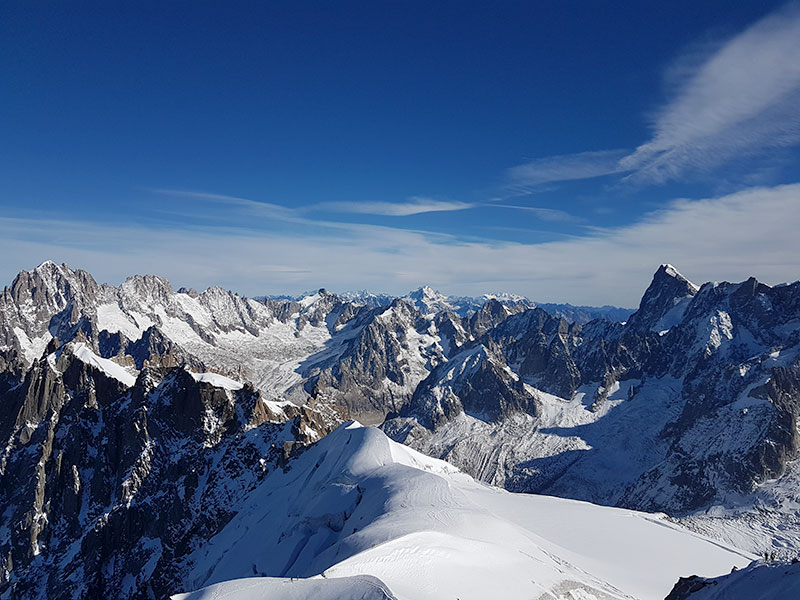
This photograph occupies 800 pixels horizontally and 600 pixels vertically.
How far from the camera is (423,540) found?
1705 inches

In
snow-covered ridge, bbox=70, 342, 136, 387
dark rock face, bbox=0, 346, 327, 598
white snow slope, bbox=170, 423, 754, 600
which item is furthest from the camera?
snow-covered ridge, bbox=70, 342, 136, 387

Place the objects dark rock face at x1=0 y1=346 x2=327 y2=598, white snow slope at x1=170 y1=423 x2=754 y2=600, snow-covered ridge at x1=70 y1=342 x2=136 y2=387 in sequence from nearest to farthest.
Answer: white snow slope at x1=170 y1=423 x2=754 y2=600
dark rock face at x1=0 y1=346 x2=327 y2=598
snow-covered ridge at x1=70 y1=342 x2=136 y2=387

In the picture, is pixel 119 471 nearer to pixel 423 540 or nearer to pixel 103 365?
pixel 103 365

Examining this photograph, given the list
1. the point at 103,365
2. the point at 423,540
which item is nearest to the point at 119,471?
the point at 103,365

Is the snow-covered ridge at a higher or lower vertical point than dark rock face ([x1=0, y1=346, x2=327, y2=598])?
higher

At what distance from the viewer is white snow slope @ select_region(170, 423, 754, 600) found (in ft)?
126

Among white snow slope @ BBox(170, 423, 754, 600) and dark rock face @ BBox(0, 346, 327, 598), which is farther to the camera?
dark rock face @ BBox(0, 346, 327, 598)

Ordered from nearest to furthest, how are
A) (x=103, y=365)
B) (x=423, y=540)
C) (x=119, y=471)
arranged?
(x=423, y=540) < (x=119, y=471) < (x=103, y=365)

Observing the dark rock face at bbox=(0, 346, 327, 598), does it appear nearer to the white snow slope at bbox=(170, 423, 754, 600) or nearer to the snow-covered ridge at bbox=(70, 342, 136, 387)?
the snow-covered ridge at bbox=(70, 342, 136, 387)

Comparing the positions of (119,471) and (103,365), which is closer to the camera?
(119,471)

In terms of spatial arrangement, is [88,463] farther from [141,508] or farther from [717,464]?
[717,464]

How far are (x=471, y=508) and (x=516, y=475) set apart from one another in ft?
A: 462

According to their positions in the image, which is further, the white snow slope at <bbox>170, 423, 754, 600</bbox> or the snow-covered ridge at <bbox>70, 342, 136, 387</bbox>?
the snow-covered ridge at <bbox>70, 342, 136, 387</bbox>

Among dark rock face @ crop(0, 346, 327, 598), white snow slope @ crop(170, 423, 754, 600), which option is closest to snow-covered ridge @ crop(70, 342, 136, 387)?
dark rock face @ crop(0, 346, 327, 598)
